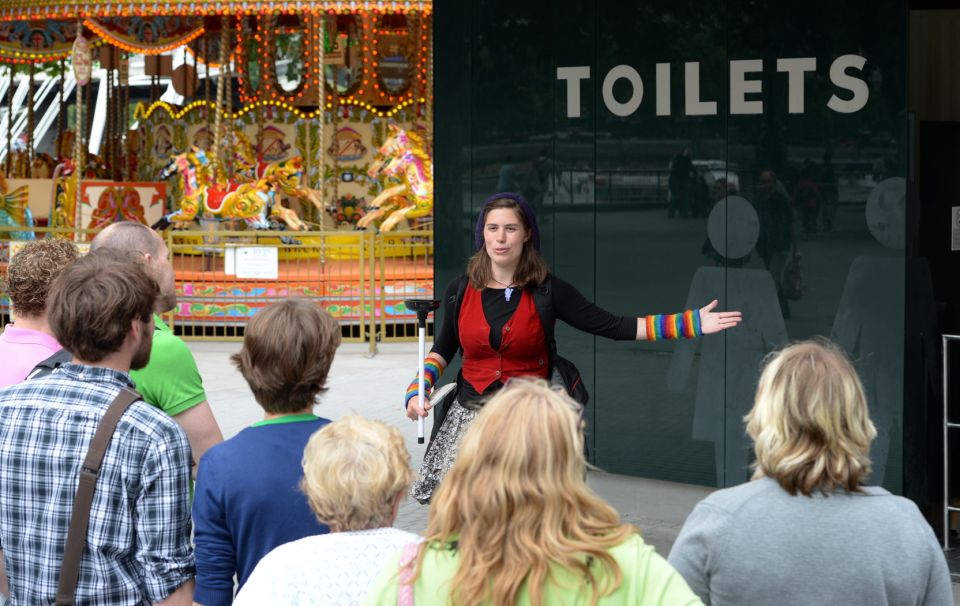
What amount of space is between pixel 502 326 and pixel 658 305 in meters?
2.38

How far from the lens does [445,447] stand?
519 centimetres

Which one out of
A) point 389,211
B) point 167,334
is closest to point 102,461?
point 167,334

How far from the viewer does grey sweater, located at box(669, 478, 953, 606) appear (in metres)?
2.74

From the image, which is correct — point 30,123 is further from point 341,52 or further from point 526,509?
point 526,509

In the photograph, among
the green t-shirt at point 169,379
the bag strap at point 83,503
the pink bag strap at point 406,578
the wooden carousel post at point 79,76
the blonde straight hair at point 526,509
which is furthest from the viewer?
the wooden carousel post at point 79,76

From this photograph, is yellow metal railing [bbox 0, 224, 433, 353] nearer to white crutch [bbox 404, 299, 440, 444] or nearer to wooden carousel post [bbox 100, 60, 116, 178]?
wooden carousel post [bbox 100, 60, 116, 178]

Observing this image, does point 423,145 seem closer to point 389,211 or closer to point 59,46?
point 389,211

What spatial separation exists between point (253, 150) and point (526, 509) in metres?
20.1

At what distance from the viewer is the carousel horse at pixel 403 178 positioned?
18.1 m

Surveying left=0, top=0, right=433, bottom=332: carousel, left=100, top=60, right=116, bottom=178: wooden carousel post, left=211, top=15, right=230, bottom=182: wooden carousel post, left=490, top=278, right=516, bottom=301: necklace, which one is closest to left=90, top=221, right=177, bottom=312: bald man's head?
left=490, top=278, right=516, bottom=301: necklace

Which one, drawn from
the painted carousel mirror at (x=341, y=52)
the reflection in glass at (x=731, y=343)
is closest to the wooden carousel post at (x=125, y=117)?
the painted carousel mirror at (x=341, y=52)

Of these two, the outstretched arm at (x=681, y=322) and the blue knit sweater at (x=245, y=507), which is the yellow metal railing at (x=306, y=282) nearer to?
the outstretched arm at (x=681, y=322)

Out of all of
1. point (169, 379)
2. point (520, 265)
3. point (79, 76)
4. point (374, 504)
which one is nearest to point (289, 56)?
point (79, 76)

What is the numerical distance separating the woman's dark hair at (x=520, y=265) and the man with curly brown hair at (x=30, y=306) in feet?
5.32
